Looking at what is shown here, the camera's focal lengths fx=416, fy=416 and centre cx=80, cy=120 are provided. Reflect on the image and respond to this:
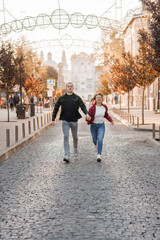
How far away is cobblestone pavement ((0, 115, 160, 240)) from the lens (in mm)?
4383

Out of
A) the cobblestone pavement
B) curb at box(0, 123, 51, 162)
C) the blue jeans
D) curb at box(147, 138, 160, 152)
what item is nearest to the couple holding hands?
the blue jeans

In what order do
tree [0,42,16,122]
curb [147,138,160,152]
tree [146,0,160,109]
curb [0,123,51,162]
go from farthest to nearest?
tree [0,42,16,122], tree [146,0,160,109], curb [147,138,160,152], curb [0,123,51,162]

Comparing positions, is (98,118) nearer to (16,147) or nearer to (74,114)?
(74,114)

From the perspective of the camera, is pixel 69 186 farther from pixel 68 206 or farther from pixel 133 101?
pixel 133 101

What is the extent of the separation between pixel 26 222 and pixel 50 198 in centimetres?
123

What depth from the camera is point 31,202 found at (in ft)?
18.8

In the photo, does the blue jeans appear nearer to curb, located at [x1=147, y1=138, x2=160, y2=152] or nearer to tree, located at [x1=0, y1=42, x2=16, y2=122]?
curb, located at [x1=147, y1=138, x2=160, y2=152]

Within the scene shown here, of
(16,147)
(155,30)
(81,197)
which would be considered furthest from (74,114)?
(155,30)

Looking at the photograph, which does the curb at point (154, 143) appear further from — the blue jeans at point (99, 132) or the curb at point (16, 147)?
the curb at point (16, 147)

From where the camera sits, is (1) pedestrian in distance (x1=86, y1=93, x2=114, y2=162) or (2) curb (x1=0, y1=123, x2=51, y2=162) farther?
(2) curb (x1=0, y1=123, x2=51, y2=162)

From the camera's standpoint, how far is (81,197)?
5.96 meters

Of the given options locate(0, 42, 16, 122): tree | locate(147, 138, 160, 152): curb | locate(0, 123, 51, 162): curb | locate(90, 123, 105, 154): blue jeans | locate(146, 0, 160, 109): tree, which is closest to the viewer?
locate(90, 123, 105, 154): blue jeans

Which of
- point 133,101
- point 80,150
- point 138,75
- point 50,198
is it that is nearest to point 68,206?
point 50,198

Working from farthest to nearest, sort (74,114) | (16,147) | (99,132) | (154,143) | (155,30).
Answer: (155,30), (154,143), (16,147), (99,132), (74,114)
